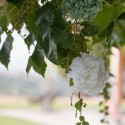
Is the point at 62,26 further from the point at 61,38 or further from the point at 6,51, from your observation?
the point at 6,51

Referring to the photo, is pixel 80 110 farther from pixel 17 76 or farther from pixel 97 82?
pixel 17 76

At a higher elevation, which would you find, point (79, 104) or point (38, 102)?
point (38, 102)

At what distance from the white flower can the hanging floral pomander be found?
0.06 metres

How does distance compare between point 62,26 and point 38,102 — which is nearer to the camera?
point 62,26

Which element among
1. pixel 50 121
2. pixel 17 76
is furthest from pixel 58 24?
pixel 50 121

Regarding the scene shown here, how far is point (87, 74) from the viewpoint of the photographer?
52 centimetres

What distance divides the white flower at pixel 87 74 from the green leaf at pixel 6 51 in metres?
0.14

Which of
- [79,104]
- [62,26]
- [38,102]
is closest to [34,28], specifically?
[62,26]

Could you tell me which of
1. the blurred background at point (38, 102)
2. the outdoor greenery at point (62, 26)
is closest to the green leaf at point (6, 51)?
the outdoor greenery at point (62, 26)

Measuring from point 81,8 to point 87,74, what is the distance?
89 millimetres

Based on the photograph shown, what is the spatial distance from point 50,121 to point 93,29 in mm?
2848

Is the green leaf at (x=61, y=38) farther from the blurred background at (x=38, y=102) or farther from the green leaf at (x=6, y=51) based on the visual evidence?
the blurred background at (x=38, y=102)

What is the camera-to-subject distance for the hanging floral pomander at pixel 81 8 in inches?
19.9

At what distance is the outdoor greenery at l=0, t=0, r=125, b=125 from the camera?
50 cm
